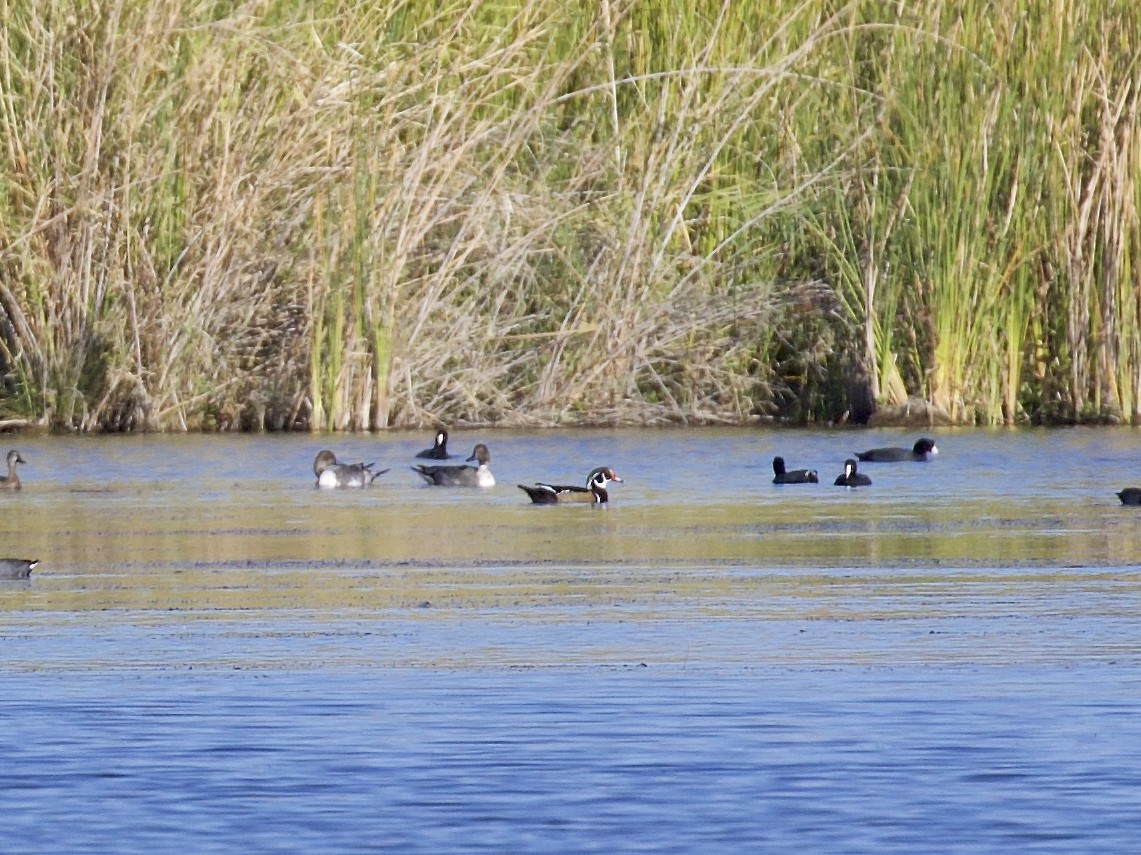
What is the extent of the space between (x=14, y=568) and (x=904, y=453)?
29.8ft

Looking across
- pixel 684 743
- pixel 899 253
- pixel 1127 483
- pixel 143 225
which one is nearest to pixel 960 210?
pixel 899 253

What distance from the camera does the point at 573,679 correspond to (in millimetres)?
8734

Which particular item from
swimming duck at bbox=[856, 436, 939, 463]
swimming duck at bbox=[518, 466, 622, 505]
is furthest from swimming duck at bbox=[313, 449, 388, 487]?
swimming duck at bbox=[856, 436, 939, 463]

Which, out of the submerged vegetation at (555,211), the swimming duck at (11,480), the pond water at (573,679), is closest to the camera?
the pond water at (573,679)

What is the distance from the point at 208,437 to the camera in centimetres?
2184

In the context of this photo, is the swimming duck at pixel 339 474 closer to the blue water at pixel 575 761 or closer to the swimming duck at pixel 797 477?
the swimming duck at pixel 797 477

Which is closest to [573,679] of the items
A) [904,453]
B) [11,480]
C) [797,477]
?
[797,477]

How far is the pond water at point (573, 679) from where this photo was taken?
266 inches

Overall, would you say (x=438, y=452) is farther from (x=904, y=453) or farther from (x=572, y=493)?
(x=572, y=493)

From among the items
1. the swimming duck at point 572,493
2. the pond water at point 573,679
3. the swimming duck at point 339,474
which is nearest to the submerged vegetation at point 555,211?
the swimming duck at point 339,474

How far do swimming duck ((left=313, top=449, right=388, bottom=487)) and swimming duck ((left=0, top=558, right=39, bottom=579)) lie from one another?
18.9 ft

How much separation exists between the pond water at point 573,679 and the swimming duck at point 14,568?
7 centimetres

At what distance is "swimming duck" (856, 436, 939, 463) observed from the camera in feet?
63.5

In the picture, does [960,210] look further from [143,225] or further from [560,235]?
[143,225]
